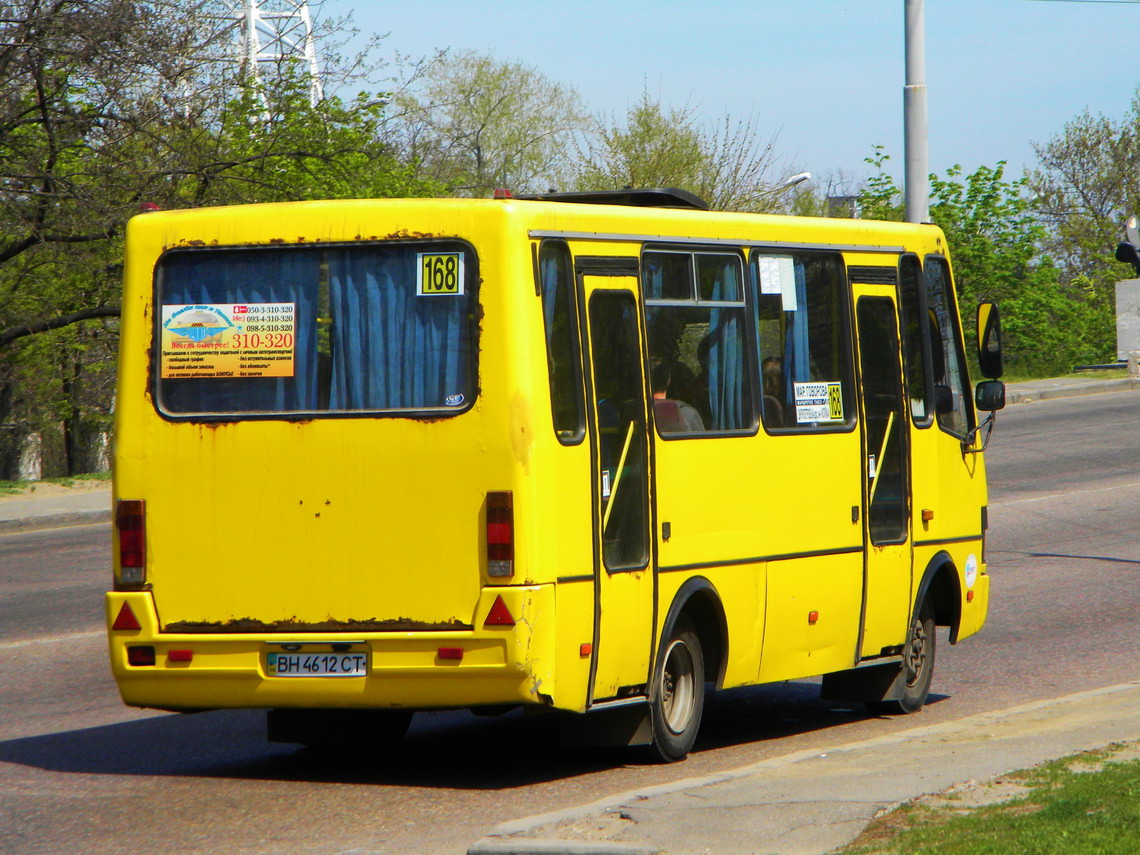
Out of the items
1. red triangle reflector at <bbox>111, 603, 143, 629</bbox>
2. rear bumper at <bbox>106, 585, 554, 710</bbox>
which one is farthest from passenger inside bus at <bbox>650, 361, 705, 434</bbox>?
red triangle reflector at <bbox>111, 603, 143, 629</bbox>

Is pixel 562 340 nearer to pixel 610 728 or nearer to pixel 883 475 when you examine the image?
pixel 610 728

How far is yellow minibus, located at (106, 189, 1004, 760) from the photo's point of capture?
23.7 feet

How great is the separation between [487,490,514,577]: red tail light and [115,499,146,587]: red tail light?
1673 millimetres

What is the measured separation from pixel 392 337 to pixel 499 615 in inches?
52.9

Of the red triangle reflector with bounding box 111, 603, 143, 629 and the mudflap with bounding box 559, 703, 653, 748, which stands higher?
the red triangle reflector with bounding box 111, 603, 143, 629

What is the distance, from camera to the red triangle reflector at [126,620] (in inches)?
297

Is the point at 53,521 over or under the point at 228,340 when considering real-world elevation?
under

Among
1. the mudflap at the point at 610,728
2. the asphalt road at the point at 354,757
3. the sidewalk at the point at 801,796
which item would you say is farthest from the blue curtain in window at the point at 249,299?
the sidewalk at the point at 801,796

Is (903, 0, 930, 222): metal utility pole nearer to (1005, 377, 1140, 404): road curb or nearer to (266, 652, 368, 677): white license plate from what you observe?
(266, 652, 368, 677): white license plate

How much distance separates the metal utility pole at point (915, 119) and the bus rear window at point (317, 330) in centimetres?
1189

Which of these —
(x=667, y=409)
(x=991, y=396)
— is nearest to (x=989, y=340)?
(x=991, y=396)

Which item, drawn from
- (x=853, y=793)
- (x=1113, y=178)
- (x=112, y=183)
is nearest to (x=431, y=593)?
(x=853, y=793)

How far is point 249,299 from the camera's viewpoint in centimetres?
761

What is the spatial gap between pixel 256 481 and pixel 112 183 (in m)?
16.6
